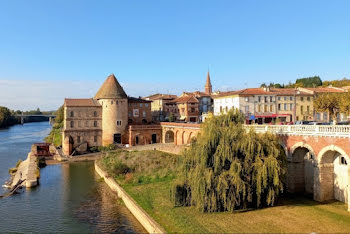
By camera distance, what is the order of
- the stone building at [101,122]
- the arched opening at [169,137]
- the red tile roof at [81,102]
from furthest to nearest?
1. the arched opening at [169,137]
2. the red tile roof at [81,102]
3. the stone building at [101,122]

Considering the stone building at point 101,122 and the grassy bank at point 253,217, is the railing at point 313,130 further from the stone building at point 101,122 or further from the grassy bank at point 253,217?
the stone building at point 101,122

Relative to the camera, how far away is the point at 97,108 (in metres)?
57.5

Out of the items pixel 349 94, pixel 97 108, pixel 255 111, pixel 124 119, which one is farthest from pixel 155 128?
pixel 349 94

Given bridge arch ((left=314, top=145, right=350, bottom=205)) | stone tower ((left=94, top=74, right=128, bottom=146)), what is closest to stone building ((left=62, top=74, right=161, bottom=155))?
stone tower ((left=94, top=74, right=128, bottom=146))

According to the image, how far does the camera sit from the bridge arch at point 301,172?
85.9 ft

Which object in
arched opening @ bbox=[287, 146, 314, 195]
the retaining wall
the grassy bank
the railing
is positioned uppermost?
the railing

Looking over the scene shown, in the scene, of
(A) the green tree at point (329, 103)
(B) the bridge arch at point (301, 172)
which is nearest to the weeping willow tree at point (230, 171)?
(B) the bridge arch at point (301, 172)

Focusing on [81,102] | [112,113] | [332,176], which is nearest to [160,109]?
[112,113]

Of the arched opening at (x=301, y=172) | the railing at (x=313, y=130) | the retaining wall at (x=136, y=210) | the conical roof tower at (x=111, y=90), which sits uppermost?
the conical roof tower at (x=111, y=90)

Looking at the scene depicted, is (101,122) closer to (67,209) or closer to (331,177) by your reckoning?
(67,209)

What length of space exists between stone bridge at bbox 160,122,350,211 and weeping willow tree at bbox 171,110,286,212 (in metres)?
2.01

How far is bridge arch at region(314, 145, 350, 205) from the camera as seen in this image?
23.3 m

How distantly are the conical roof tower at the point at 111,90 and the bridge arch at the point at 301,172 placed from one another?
37836mm

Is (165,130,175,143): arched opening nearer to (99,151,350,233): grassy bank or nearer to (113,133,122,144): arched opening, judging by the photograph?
(113,133,122,144): arched opening
